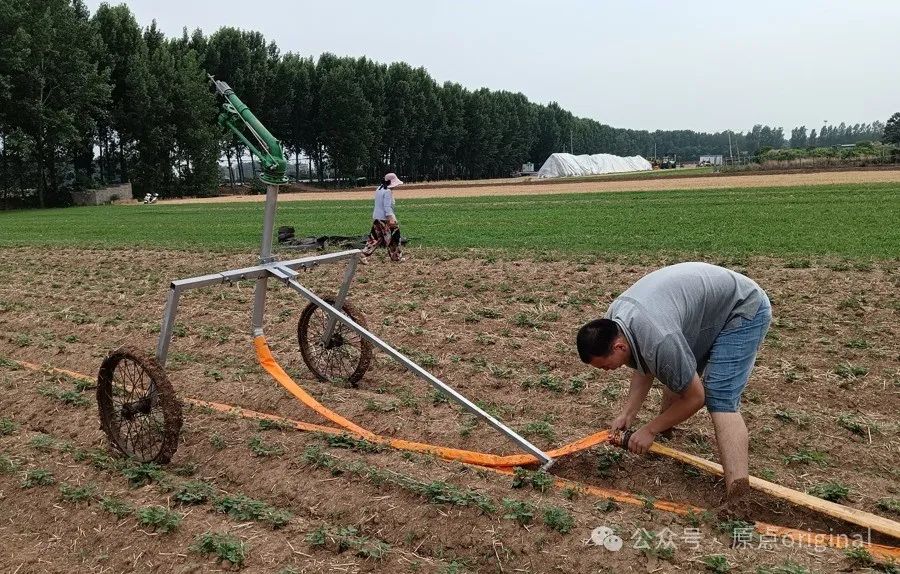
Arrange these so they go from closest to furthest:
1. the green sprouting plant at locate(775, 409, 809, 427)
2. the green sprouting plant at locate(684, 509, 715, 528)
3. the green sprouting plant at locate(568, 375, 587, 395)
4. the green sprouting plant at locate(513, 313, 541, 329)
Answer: the green sprouting plant at locate(684, 509, 715, 528)
the green sprouting plant at locate(775, 409, 809, 427)
the green sprouting plant at locate(568, 375, 587, 395)
the green sprouting plant at locate(513, 313, 541, 329)

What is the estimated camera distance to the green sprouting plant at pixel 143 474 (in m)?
4.85

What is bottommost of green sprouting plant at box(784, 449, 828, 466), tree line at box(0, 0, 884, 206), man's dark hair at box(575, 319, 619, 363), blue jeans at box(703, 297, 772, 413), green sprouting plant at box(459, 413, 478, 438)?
green sprouting plant at box(784, 449, 828, 466)

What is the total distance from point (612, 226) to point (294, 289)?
15.8m

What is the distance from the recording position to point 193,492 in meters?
4.58

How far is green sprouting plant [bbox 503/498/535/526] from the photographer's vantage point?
159 inches

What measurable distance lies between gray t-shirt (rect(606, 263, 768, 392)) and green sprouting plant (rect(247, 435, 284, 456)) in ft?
8.38

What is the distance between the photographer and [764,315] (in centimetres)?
430

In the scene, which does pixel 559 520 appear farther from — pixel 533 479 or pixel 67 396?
pixel 67 396

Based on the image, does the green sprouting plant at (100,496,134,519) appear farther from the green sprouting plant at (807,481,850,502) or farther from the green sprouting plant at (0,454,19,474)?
the green sprouting plant at (807,481,850,502)

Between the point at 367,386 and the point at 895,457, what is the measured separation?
4250 millimetres

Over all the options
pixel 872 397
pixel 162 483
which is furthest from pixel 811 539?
pixel 162 483

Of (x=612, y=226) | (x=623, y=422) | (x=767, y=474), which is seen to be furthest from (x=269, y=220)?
(x=612, y=226)

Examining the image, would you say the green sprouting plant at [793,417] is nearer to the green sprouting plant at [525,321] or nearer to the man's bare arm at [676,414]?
the man's bare arm at [676,414]

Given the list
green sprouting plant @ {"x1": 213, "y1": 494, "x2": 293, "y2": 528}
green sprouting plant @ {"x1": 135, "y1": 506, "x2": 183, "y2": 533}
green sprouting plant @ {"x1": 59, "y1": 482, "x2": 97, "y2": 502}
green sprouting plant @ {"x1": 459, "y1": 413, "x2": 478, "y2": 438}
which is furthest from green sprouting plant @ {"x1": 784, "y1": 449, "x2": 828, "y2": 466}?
green sprouting plant @ {"x1": 59, "y1": 482, "x2": 97, "y2": 502}
